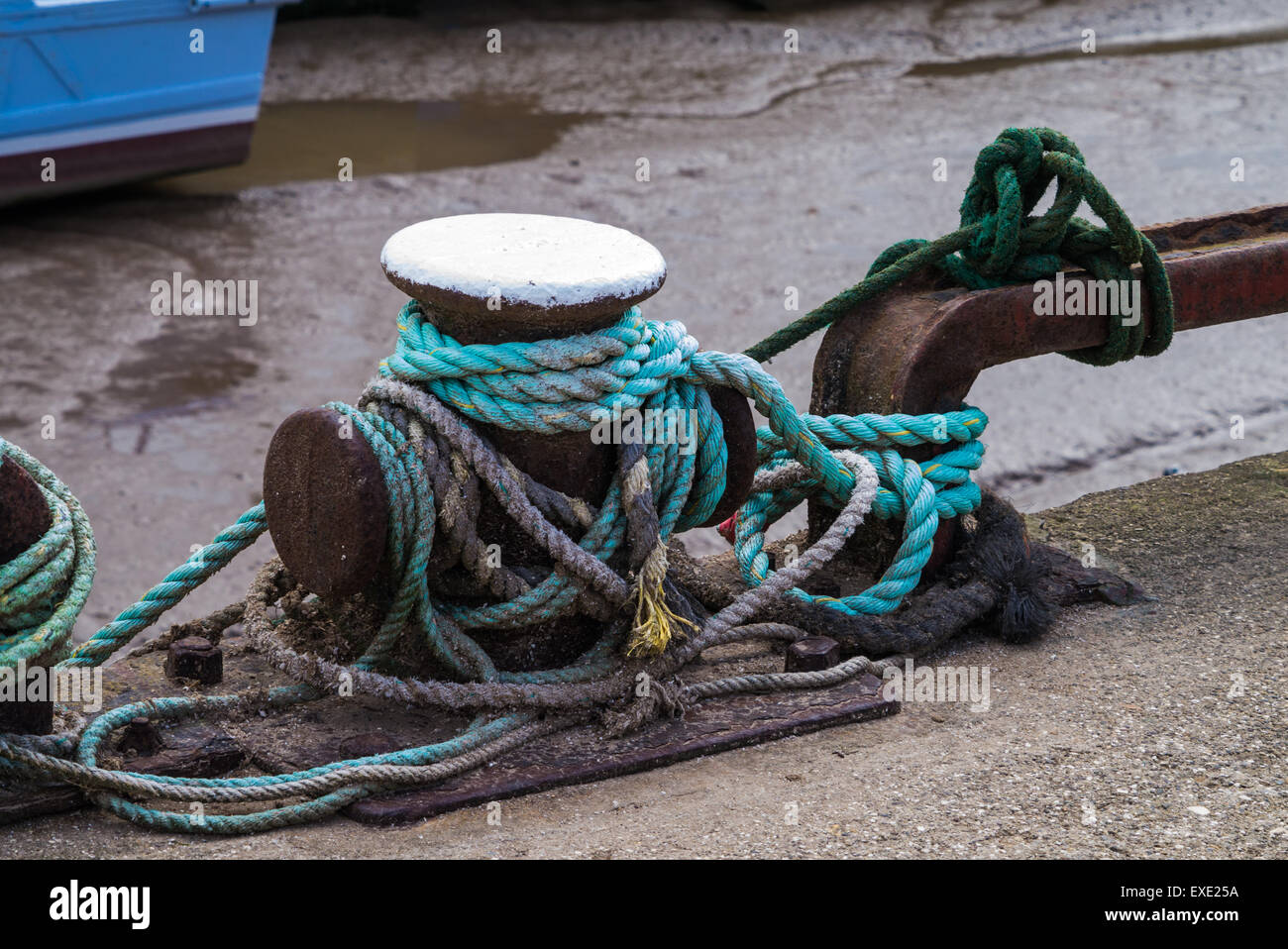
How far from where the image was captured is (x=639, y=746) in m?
2.38

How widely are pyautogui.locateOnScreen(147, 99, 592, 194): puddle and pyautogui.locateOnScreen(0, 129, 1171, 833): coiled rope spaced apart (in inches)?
250

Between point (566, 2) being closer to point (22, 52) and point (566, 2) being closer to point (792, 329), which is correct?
point (22, 52)

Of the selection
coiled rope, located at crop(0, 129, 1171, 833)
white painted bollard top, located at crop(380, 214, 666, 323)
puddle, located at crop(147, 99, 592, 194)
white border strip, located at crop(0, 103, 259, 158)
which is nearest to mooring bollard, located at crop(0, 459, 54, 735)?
coiled rope, located at crop(0, 129, 1171, 833)

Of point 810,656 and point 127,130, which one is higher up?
point 127,130

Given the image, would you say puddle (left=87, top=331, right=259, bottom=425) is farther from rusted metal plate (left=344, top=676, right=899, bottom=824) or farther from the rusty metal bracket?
rusted metal plate (left=344, top=676, right=899, bottom=824)

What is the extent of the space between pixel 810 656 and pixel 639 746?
1.39 ft

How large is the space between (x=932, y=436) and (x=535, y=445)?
841 millimetres

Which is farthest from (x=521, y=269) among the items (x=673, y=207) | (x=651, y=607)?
(x=673, y=207)

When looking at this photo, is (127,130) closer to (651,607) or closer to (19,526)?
(19,526)

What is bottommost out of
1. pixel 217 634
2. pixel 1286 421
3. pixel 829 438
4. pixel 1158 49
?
pixel 1286 421

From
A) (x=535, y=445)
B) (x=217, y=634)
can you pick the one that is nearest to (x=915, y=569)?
(x=535, y=445)

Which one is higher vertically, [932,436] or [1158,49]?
[1158,49]

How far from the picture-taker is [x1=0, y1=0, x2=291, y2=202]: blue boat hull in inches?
285

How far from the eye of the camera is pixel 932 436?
9.29 feet
